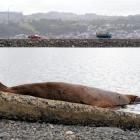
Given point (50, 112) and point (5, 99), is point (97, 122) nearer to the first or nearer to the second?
point (50, 112)

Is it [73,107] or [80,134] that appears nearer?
[80,134]

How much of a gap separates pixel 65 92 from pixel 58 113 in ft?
14.8

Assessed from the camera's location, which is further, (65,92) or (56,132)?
(65,92)

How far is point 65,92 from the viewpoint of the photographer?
68.0 ft

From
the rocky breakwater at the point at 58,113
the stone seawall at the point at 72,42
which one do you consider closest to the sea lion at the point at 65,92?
the rocky breakwater at the point at 58,113

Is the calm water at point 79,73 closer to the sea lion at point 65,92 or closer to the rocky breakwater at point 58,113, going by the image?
the sea lion at point 65,92

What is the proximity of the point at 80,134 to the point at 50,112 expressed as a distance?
1.76m

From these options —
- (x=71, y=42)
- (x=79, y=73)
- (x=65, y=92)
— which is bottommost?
(x=71, y=42)

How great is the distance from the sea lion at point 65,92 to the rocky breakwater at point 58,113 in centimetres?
295

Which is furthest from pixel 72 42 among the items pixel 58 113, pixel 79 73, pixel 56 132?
pixel 56 132

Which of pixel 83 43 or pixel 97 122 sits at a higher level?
pixel 97 122

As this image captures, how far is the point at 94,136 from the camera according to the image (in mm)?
14406

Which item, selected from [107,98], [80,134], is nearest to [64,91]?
[107,98]

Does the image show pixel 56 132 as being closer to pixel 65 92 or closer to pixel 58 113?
pixel 58 113
